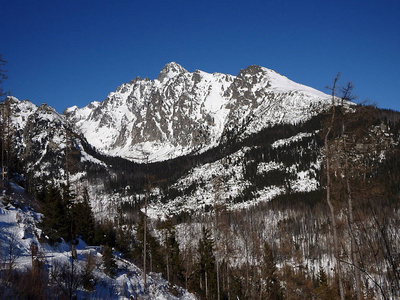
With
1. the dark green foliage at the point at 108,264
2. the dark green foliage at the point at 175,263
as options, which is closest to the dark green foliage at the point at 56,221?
the dark green foliage at the point at 108,264

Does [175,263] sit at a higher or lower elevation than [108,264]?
lower

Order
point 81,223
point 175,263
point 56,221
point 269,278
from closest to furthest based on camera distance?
1. point 56,221
2. point 81,223
3. point 269,278
4. point 175,263

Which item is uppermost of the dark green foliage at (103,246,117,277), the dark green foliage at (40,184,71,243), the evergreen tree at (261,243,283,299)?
the dark green foliage at (40,184,71,243)

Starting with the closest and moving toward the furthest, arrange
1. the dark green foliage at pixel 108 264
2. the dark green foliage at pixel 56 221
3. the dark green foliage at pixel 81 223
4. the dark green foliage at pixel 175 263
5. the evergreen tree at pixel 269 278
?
the dark green foliage at pixel 56 221 → the dark green foliage at pixel 108 264 → the dark green foliage at pixel 81 223 → the evergreen tree at pixel 269 278 → the dark green foliage at pixel 175 263

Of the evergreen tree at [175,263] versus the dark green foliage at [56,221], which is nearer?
the dark green foliage at [56,221]

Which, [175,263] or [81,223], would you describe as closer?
[81,223]

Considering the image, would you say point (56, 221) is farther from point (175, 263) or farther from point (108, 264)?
point (175, 263)

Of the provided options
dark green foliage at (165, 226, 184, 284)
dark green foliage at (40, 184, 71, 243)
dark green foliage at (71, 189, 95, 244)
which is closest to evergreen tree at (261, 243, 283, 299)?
dark green foliage at (165, 226, 184, 284)

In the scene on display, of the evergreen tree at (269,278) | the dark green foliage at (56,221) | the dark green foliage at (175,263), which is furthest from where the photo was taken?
the dark green foliage at (175,263)

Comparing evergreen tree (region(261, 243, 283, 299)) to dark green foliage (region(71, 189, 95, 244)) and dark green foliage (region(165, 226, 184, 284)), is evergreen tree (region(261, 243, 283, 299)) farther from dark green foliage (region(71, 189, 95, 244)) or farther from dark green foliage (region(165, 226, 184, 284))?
dark green foliage (region(71, 189, 95, 244))

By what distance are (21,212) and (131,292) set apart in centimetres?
994

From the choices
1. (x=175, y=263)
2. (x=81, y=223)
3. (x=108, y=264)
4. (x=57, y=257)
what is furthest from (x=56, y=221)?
(x=175, y=263)

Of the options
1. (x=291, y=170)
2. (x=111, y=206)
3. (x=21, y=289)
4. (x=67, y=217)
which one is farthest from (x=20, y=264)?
(x=111, y=206)

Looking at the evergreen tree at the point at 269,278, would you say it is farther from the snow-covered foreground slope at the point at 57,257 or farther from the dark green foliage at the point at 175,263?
the snow-covered foreground slope at the point at 57,257
